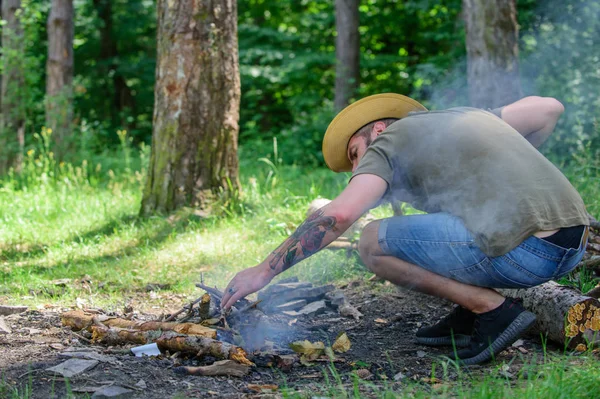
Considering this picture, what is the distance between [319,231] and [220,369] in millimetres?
805

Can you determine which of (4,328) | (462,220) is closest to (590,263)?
(462,220)

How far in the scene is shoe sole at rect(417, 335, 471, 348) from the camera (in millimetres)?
3453

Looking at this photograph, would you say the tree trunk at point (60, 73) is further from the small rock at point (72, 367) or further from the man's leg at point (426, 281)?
the man's leg at point (426, 281)

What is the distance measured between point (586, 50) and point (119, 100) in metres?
14.5

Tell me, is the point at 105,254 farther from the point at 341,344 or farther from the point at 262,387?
the point at 262,387

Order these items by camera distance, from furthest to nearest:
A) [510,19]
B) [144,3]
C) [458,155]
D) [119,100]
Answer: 1. [119,100]
2. [144,3]
3. [510,19]
4. [458,155]

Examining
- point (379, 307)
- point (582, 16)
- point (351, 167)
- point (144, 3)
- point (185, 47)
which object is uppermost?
point (144, 3)

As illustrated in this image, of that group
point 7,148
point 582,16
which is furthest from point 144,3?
point 582,16

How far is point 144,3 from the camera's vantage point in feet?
59.6

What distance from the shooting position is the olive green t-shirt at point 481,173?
293cm

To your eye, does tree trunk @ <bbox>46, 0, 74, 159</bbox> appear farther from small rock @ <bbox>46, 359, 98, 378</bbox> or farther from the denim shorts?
the denim shorts

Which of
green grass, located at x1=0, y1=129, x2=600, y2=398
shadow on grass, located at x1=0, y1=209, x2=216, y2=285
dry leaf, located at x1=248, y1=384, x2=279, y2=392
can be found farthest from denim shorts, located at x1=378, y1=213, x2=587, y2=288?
A: shadow on grass, located at x1=0, y1=209, x2=216, y2=285

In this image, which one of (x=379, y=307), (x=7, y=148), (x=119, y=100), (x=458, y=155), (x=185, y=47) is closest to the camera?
(x=458, y=155)

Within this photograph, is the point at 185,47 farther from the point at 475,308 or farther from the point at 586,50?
the point at 586,50
